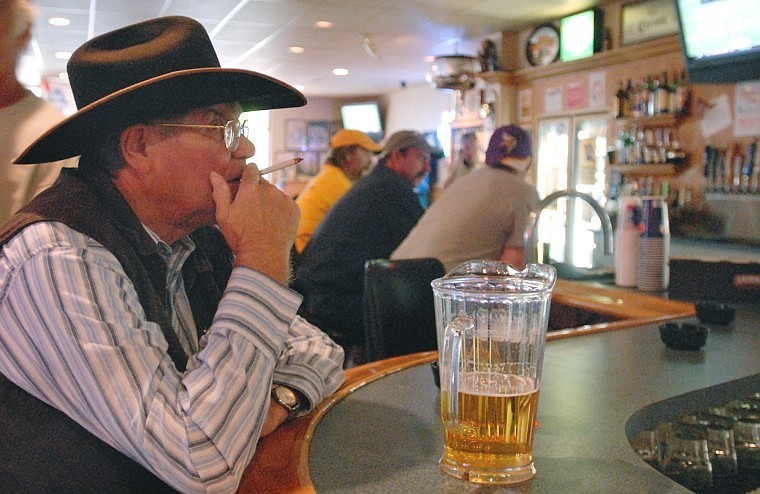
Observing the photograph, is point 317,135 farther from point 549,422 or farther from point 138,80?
point 549,422

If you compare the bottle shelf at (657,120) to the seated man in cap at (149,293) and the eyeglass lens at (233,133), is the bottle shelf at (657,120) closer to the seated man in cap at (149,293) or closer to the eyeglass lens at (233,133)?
the seated man in cap at (149,293)

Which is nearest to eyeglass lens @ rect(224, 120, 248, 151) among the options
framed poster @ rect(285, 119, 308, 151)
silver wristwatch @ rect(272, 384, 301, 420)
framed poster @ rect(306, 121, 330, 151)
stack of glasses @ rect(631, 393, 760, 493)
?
silver wristwatch @ rect(272, 384, 301, 420)

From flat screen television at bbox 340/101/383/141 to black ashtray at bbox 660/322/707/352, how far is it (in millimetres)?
9975

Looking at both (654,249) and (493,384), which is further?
(654,249)

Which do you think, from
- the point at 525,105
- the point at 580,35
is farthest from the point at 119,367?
the point at 525,105

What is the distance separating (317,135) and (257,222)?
11.6 m

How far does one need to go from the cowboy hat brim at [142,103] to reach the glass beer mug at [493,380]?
0.50 m

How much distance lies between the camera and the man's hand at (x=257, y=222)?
40.5 inches

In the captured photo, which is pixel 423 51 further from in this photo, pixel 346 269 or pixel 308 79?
pixel 346 269

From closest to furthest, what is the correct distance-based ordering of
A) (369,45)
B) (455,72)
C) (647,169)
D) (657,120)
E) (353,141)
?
(353,141)
(657,120)
(647,169)
(455,72)
(369,45)

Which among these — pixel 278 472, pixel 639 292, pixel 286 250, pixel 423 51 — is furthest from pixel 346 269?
pixel 423 51

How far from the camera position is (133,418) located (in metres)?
0.82

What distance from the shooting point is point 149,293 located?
101cm

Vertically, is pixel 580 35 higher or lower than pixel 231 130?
higher
